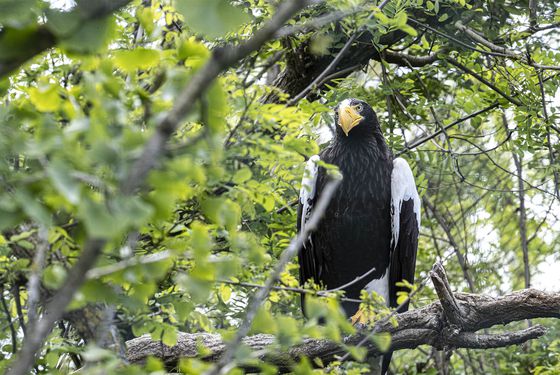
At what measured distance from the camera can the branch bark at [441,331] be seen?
3.40 metres

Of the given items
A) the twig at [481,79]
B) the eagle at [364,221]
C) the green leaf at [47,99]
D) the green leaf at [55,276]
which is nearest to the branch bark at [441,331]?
the eagle at [364,221]

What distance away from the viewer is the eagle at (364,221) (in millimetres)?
4586

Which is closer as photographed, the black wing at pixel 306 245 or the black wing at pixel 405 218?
the black wing at pixel 306 245

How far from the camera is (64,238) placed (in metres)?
2.17

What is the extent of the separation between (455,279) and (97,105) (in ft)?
18.7

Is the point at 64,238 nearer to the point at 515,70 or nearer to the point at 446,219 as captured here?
the point at 515,70

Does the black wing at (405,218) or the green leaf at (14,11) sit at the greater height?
the black wing at (405,218)

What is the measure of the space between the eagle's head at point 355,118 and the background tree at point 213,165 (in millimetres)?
99

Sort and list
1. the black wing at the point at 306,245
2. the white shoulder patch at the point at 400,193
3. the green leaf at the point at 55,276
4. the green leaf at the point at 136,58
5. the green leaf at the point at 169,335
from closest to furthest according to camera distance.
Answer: the green leaf at the point at 136,58
the green leaf at the point at 55,276
the green leaf at the point at 169,335
the black wing at the point at 306,245
the white shoulder patch at the point at 400,193

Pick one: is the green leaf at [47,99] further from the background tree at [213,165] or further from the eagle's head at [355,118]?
the eagle's head at [355,118]

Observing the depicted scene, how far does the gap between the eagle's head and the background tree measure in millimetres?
99

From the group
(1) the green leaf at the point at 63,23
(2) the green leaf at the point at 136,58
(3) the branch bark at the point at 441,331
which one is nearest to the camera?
(1) the green leaf at the point at 63,23

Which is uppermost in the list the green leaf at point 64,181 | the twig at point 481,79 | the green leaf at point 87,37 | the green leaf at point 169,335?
the twig at point 481,79

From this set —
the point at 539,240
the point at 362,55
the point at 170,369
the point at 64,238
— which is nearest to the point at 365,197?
the point at 362,55
